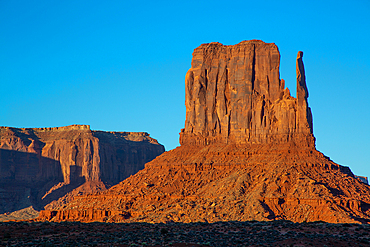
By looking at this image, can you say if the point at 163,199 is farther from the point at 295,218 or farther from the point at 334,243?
the point at 334,243

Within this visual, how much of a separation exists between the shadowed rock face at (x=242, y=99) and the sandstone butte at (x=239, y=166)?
0.63ft

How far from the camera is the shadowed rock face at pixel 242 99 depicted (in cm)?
12900

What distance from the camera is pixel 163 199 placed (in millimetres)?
122812

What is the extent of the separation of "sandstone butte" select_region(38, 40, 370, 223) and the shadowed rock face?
19 centimetres

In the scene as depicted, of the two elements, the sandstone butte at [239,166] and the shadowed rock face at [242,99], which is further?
the shadowed rock face at [242,99]

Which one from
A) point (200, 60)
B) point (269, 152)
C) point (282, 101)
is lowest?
point (269, 152)

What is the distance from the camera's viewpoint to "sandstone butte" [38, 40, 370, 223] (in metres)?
110

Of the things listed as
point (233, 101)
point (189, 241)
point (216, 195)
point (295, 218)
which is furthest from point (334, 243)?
point (233, 101)

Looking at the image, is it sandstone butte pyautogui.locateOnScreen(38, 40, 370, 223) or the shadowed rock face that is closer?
sandstone butte pyautogui.locateOnScreen(38, 40, 370, 223)

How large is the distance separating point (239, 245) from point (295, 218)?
113 ft

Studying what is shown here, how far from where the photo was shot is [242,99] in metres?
137

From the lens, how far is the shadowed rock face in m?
129

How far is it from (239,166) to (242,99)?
16.0m

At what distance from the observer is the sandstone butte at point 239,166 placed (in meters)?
110
